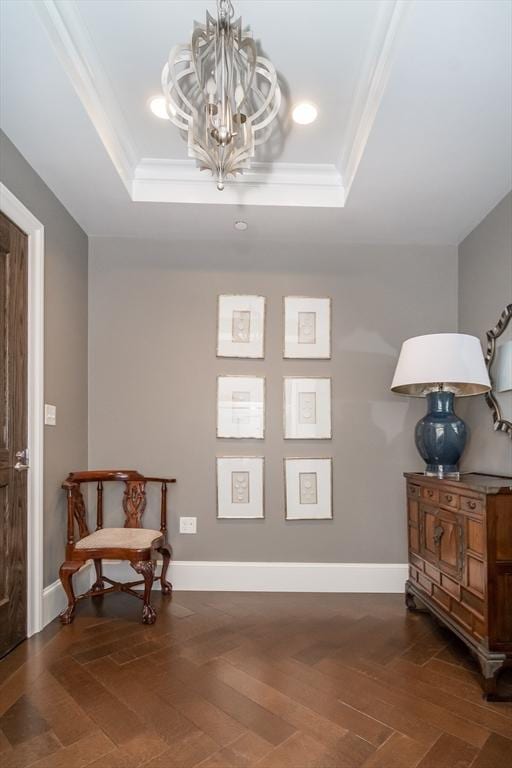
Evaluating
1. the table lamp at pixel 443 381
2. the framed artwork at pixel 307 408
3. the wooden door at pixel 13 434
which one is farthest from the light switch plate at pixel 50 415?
the table lamp at pixel 443 381

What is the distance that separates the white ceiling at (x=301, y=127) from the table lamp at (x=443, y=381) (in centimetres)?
93

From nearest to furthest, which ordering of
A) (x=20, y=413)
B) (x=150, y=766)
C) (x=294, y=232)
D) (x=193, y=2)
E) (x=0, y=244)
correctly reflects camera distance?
(x=150, y=766), (x=193, y=2), (x=0, y=244), (x=20, y=413), (x=294, y=232)

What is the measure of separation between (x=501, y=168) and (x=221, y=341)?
2011 millimetres

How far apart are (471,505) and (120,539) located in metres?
1.96

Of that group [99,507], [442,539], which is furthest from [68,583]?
[442,539]

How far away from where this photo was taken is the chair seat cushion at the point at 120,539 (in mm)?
2850

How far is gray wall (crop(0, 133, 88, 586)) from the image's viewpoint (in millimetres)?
2797

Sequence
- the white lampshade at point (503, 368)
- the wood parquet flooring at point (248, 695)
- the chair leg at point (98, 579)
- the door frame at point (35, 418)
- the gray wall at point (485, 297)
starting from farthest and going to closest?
the chair leg at point (98, 579)
the gray wall at point (485, 297)
the white lampshade at point (503, 368)
the door frame at point (35, 418)
the wood parquet flooring at point (248, 695)

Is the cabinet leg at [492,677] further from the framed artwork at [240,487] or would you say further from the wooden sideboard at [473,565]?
the framed artwork at [240,487]

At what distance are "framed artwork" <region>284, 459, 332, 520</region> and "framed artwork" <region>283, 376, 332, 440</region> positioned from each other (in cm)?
19

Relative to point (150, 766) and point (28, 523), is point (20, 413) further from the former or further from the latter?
point (150, 766)

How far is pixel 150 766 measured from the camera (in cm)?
162

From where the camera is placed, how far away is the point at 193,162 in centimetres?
297

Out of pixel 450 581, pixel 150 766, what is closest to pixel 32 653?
pixel 150 766
